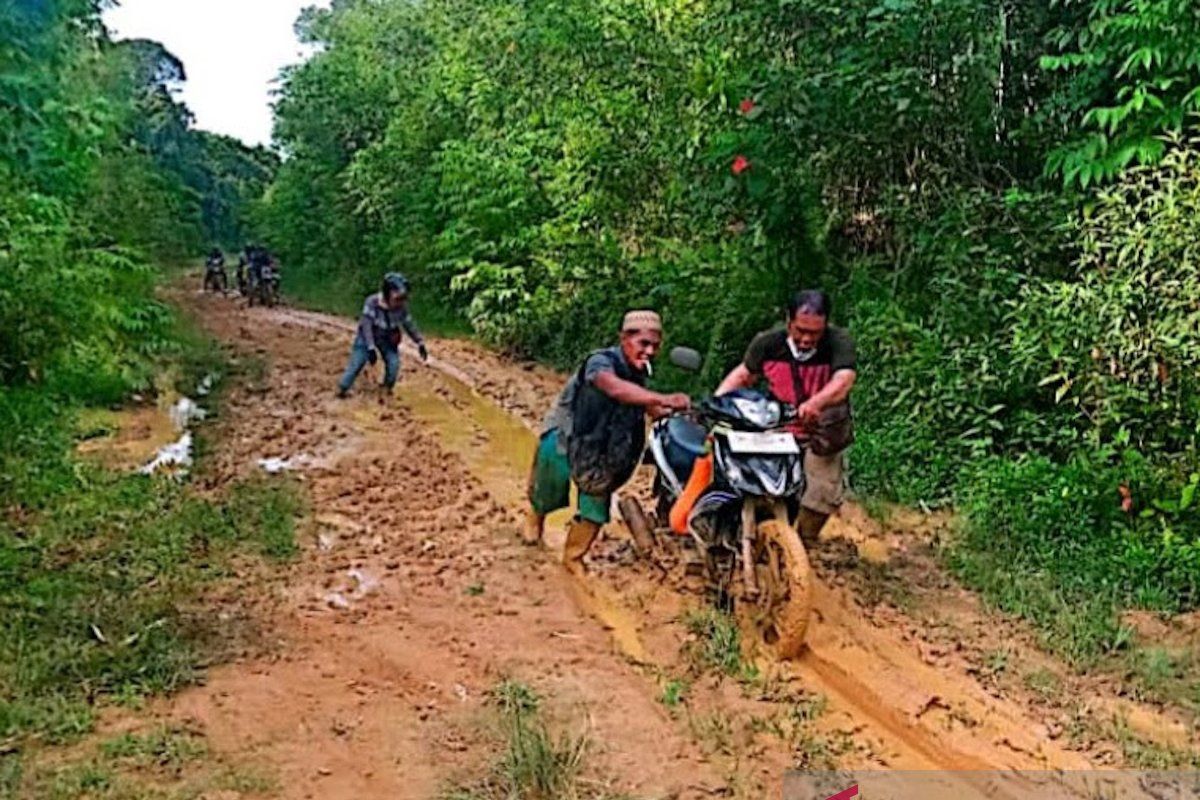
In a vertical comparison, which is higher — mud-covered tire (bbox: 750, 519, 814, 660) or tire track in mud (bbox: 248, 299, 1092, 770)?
mud-covered tire (bbox: 750, 519, 814, 660)

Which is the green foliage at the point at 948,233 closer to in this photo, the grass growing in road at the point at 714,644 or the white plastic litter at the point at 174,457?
the grass growing in road at the point at 714,644

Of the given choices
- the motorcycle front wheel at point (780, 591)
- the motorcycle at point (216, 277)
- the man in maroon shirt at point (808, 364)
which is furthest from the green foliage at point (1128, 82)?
Result: the motorcycle at point (216, 277)

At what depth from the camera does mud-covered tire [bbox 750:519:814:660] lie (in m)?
4.56

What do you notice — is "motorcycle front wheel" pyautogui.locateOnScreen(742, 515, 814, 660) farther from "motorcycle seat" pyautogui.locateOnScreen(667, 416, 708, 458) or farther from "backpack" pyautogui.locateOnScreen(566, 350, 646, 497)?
"backpack" pyautogui.locateOnScreen(566, 350, 646, 497)

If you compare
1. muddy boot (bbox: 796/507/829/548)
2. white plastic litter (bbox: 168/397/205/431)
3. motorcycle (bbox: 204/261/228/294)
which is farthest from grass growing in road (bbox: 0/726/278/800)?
motorcycle (bbox: 204/261/228/294)

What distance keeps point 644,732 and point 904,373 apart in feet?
13.6

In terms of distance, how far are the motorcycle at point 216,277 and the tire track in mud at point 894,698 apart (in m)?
24.5

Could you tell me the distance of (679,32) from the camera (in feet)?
36.9

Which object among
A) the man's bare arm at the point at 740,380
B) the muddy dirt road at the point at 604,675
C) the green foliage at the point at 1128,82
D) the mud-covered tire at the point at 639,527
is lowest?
the muddy dirt road at the point at 604,675

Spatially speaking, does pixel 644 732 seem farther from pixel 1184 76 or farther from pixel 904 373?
pixel 1184 76

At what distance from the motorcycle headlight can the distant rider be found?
708 cm

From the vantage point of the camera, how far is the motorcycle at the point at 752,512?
465 centimetres

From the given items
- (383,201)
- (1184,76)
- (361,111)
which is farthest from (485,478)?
(361,111)

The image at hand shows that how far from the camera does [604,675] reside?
181 inches
